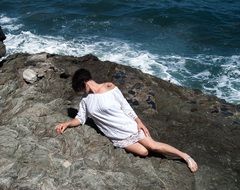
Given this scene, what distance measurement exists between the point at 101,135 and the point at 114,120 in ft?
1.65

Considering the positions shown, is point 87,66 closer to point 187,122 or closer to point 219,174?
point 187,122

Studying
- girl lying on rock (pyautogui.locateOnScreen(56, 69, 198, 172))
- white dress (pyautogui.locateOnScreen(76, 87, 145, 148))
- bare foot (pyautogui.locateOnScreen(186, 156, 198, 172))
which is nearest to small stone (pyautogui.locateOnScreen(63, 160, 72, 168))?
girl lying on rock (pyautogui.locateOnScreen(56, 69, 198, 172))

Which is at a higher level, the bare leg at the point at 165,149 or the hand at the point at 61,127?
the hand at the point at 61,127

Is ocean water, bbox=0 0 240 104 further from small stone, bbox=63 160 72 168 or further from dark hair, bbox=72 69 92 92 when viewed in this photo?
small stone, bbox=63 160 72 168

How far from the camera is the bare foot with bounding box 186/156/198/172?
8.53 m

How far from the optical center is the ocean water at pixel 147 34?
20141mm

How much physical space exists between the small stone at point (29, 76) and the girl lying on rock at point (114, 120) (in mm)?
2332

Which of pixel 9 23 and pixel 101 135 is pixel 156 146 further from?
pixel 9 23

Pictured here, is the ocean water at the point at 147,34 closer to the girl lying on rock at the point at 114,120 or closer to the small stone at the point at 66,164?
the girl lying on rock at the point at 114,120

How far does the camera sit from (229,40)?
2331cm

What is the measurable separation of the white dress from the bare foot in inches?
37.6

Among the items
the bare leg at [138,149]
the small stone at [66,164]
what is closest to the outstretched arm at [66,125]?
the small stone at [66,164]

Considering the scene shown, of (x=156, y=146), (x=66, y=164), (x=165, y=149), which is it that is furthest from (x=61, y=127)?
(x=165, y=149)

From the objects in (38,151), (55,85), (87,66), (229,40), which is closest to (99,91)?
(38,151)
